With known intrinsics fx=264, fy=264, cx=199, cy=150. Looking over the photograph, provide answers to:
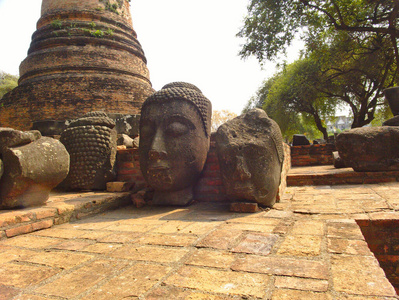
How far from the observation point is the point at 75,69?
7.14 meters

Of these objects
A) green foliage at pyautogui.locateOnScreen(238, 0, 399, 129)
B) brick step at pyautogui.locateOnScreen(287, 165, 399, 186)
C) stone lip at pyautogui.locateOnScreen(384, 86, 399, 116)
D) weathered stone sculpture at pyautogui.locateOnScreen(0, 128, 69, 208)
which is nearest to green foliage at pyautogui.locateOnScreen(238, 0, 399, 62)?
green foliage at pyautogui.locateOnScreen(238, 0, 399, 129)

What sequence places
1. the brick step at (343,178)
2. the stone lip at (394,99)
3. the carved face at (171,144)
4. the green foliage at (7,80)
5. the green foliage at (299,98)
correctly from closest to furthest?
1. the carved face at (171,144)
2. the brick step at (343,178)
3. the stone lip at (394,99)
4. the green foliage at (299,98)
5. the green foliage at (7,80)

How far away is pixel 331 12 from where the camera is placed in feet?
29.0

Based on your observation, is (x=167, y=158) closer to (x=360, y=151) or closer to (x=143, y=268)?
(x=143, y=268)

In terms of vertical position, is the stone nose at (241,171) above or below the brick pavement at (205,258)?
above

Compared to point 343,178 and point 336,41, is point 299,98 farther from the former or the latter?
point 343,178

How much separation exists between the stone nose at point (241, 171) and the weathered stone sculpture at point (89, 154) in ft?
7.08

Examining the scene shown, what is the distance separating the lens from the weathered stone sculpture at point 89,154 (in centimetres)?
368

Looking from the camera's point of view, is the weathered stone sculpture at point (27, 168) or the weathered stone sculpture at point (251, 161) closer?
the weathered stone sculpture at point (27, 168)

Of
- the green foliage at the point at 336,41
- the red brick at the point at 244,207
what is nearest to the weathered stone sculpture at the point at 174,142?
the red brick at the point at 244,207

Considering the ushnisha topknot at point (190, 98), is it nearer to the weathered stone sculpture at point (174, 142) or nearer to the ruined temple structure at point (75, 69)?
the weathered stone sculpture at point (174, 142)

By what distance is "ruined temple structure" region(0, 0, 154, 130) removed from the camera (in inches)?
271

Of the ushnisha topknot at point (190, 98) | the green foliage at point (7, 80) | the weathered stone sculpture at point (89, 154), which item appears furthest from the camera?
the green foliage at point (7, 80)

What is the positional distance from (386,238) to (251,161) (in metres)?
1.19
